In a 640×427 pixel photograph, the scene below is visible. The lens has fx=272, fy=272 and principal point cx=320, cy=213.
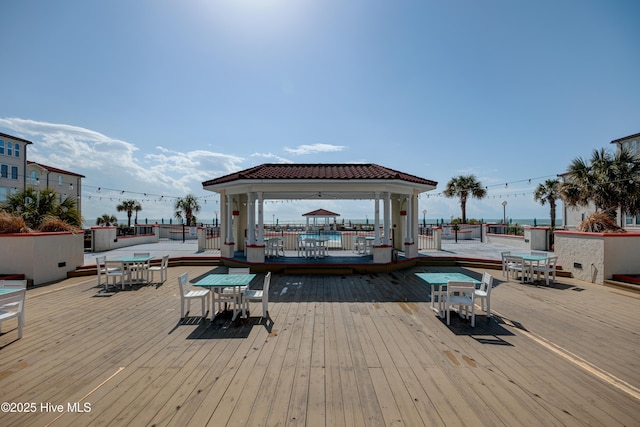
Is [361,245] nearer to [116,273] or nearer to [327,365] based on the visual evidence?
[116,273]

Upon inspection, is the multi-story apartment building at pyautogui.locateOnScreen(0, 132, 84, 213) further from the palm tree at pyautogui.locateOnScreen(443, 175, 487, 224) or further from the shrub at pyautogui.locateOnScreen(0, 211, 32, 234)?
the palm tree at pyautogui.locateOnScreen(443, 175, 487, 224)

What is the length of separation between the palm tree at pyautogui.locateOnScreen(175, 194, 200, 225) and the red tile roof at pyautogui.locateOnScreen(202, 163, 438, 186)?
23798mm

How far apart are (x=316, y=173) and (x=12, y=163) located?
3859 cm

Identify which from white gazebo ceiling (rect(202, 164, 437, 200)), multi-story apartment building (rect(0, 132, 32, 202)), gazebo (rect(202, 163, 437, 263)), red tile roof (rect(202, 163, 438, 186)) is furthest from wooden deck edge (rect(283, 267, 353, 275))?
multi-story apartment building (rect(0, 132, 32, 202))

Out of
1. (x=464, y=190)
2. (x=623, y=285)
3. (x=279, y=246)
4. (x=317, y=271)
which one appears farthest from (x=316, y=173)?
(x=464, y=190)

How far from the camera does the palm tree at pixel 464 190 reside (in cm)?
3136

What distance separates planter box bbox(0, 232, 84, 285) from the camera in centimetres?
852

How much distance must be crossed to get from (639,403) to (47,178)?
5000 centimetres

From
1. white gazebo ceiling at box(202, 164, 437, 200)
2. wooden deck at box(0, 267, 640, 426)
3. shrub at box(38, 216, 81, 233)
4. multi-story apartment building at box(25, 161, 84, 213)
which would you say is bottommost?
wooden deck at box(0, 267, 640, 426)

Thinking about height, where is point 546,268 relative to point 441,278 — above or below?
below

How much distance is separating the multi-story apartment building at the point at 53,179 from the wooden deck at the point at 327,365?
35.6 m

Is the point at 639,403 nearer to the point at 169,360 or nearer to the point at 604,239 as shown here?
the point at 169,360

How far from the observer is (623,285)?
26.7 ft

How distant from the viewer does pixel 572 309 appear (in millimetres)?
6477
